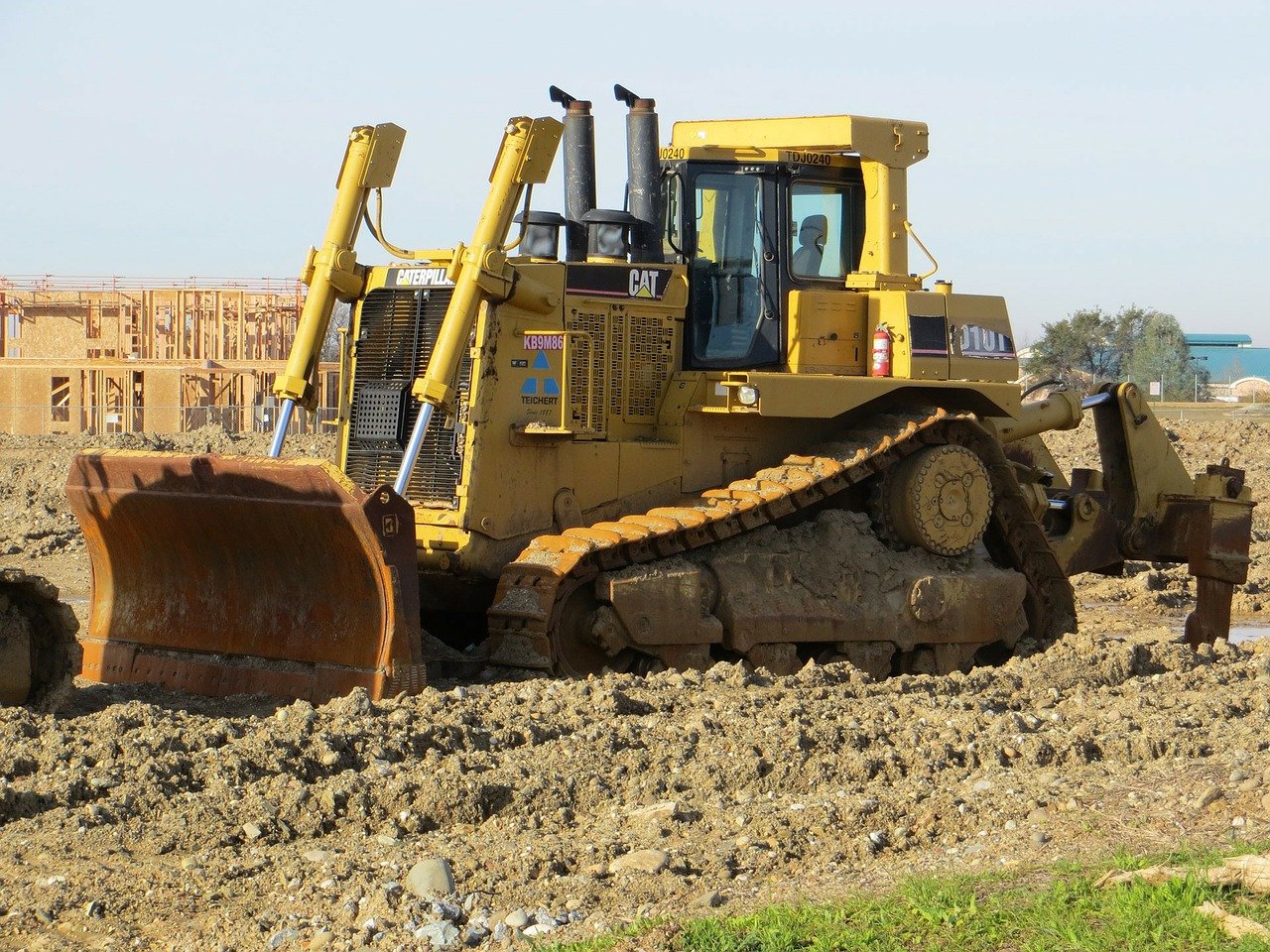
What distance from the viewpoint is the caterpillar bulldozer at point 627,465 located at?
360 inches

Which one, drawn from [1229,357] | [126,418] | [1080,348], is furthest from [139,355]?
[1229,357]

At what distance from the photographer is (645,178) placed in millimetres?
10398

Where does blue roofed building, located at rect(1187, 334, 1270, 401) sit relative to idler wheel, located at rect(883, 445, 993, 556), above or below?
above

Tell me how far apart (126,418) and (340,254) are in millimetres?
33503

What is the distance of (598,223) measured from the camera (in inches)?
408

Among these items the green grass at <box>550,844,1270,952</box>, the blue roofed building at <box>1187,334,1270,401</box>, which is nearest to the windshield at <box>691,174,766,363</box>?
the green grass at <box>550,844,1270,952</box>

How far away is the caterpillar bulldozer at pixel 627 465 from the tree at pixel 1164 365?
51.9 meters

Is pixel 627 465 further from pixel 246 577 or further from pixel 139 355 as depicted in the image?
pixel 139 355

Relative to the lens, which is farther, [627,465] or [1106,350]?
[1106,350]

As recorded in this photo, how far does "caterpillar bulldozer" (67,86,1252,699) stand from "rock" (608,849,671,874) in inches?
109

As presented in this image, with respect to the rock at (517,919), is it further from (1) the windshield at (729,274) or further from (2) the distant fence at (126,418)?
(2) the distant fence at (126,418)

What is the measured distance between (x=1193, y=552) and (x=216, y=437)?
19.6m

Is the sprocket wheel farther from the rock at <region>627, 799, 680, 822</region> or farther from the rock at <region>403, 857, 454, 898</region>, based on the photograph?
the rock at <region>403, 857, 454, 898</region>

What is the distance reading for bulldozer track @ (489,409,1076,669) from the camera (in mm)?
9039
